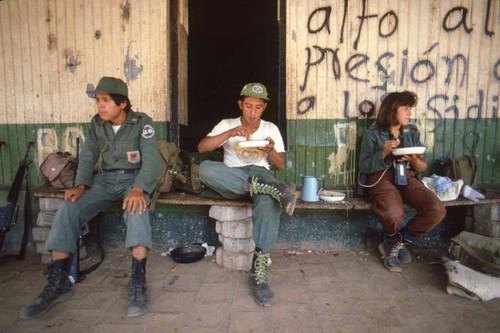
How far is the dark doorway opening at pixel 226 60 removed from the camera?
6376 millimetres

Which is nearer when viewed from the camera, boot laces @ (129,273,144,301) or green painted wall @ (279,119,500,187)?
boot laces @ (129,273,144,301)

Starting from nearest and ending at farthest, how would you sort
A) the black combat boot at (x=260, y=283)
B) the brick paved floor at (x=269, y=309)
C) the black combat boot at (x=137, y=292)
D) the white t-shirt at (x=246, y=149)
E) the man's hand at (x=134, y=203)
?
the brick paved floor at (x=269, y=309) → the black combat boot at (x=137, y=292) → the black combat boot at (x=260, y=283) → the man's hand at (x=134, y=203) → the white t-shirt at (x=246, y=149)

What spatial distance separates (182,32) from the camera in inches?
156

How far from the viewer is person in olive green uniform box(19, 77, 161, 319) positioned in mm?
2559

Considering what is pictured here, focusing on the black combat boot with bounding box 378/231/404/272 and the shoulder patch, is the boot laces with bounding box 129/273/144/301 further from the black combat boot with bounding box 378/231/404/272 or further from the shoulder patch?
the black combat boot with bounding box 378/231/404/272

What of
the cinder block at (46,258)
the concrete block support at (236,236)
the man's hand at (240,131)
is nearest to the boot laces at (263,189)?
the concrete block support at (236,236)

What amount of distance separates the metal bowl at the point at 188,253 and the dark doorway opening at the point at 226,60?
10.3 ft

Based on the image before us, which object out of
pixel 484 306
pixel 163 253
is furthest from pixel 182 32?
pixel 484 306

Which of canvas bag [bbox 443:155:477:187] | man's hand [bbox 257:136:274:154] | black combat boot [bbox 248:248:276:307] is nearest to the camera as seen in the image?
black combat boot [bbox 248:248:276:307]

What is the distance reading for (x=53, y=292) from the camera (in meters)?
2.49

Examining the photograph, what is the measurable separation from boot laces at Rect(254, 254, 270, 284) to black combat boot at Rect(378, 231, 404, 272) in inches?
52.3

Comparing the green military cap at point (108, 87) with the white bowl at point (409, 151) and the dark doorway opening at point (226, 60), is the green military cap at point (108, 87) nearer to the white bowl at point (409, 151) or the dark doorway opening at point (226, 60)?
the white bowl at point (409, 151)

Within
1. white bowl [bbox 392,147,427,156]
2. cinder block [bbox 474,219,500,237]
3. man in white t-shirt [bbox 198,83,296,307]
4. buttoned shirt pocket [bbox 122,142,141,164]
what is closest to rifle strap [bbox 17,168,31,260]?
buttoned shirt pocket [bbox 122,142,141,164]

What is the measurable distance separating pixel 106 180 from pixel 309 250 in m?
2.38
